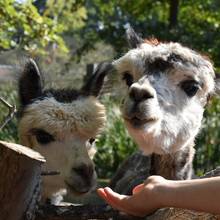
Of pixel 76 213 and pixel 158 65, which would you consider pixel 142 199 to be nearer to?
pixel 76 213

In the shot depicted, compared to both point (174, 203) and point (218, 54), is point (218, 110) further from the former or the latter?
point (174, 203)

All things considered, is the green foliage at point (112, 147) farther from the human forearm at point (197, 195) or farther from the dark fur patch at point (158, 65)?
the human forearm at point (197, 195)

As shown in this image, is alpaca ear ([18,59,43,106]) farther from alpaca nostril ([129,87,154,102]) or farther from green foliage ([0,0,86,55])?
green foliage ([0,0,86,55])

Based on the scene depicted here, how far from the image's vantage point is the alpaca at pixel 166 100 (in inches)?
134

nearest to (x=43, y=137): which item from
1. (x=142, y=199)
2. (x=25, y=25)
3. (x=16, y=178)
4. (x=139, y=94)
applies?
(x=139, y=94)

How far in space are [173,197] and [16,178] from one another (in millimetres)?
684

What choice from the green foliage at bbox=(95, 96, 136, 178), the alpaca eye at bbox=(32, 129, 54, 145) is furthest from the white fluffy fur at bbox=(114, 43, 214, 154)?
the green foliage at bbox=(95, 96, 136, 178)

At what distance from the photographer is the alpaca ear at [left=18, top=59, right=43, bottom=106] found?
4.55m

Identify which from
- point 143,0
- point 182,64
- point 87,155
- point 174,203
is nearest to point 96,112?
point 87,155

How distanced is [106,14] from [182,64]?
14378mm

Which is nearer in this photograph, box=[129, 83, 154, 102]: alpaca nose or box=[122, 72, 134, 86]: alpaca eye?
box=[129, 83, 154, 102]: alpaca nose

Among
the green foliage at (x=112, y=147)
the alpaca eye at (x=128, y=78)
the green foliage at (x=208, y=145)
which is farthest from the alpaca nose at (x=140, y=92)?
the green foliage at (x=112, y=147)

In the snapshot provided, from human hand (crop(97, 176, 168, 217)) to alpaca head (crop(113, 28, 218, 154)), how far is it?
103 cm

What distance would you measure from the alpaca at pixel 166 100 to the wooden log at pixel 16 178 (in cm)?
108
